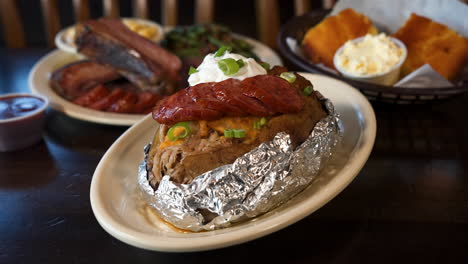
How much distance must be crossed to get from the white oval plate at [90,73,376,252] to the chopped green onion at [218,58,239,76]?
1.34ft

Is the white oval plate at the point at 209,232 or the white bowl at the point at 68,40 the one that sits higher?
the white oval plate at the point at 209,232

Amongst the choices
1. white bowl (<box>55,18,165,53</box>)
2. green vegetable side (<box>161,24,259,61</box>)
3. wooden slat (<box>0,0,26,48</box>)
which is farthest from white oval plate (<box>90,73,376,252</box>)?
wooden slat (<box>0,0,26,48</box>)

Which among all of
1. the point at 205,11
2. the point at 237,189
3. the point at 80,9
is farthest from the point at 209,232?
the point at 80,9

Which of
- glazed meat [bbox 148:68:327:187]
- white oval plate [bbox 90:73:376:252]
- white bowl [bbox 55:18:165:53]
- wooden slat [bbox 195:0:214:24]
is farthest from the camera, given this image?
wooden slat [bbox 195:0:214:24]

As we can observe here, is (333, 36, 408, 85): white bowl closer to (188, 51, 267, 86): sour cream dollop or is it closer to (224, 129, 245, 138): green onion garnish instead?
(188, 51, 267, 86): sour cream dollop

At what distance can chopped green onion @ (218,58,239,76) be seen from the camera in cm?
139

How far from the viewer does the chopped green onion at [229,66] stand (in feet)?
4.55

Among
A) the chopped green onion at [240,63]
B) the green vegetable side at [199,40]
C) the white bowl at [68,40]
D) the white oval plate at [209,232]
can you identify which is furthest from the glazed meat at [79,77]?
the chopped green onion at [240,63]

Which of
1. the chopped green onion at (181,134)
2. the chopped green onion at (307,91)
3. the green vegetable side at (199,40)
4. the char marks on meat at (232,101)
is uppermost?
the char marks on meat at (232,101)

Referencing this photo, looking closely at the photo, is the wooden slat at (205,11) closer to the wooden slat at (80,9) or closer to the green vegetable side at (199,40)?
the green vegetable side at (199,40)

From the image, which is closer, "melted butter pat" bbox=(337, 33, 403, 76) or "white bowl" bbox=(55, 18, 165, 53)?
"melted butter pat" bbox=(337, 33, 403, 76)

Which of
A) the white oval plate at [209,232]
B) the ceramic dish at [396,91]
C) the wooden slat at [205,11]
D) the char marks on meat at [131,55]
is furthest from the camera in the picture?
the wooden slat at [205,11]

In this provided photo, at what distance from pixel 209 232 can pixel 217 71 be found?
19.0 inches

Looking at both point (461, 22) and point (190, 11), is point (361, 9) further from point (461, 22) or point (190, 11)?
point (190, 11)
